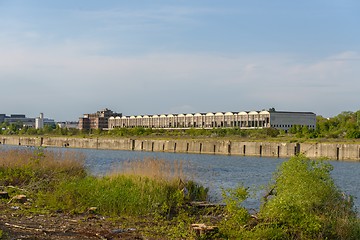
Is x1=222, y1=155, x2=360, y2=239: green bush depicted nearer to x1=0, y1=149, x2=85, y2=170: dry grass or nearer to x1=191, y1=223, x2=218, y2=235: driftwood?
x1=191, y1=223, x2=218, y2=235: driftwood

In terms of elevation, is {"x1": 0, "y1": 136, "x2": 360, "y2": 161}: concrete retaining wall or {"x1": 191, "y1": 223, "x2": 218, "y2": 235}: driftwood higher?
{"x1": 191, "y1": 223, "x2": 218, "y2": 235}: driftwood

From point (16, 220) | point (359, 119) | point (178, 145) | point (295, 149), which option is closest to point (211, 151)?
point (178, 145)

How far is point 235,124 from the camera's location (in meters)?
168

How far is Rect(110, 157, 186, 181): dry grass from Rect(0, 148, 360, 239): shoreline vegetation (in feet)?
0.10

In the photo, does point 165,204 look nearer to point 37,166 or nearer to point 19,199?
point 19,199

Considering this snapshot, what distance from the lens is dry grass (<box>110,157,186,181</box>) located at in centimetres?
1579

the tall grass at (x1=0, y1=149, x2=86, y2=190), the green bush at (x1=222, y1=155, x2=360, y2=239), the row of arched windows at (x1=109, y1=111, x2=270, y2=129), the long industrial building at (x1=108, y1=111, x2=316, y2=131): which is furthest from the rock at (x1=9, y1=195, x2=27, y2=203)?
the row of arched windows at (x1=109, y1=111, x2=270, y2=129)

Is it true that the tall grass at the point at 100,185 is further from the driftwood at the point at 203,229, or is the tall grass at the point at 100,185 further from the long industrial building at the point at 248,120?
the long industrial building at the point at 248,120

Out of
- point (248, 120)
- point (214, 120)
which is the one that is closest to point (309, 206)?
point (248, 120)

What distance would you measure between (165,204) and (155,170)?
210 cm

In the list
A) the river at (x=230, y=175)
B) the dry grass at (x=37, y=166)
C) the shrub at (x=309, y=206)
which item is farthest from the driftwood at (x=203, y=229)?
the dry grass at (x=37, y=166)

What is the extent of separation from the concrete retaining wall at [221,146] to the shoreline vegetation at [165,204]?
3247 centimetres

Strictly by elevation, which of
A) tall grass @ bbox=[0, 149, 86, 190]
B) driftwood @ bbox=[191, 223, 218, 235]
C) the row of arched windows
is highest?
the row of arched windows

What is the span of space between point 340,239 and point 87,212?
6195mm
